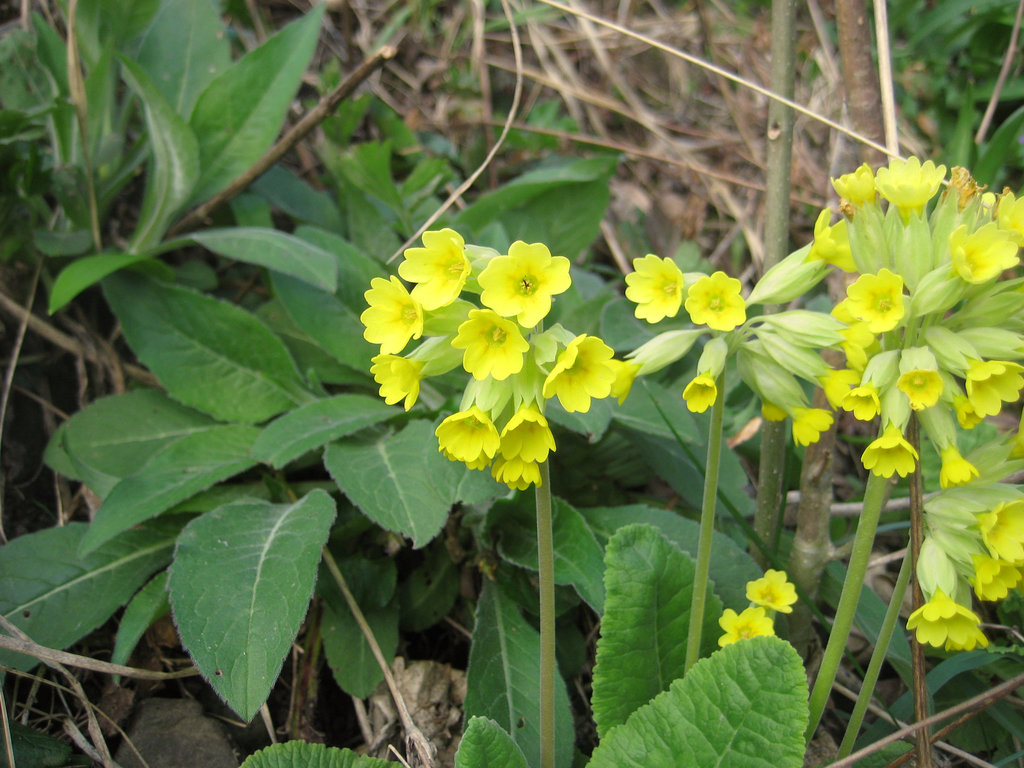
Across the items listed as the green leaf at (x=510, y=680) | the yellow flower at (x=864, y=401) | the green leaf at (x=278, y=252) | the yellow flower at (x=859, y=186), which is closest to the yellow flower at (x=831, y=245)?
the yellow flower at (x=859, y=186)

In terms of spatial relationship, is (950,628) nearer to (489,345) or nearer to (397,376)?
(489,345)

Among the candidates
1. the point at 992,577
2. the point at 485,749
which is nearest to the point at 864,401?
the point at 992,577

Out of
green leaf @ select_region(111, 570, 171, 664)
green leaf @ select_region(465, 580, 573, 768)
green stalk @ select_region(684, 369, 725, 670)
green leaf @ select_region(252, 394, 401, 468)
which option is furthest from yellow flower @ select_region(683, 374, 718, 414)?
green leaf @ select_region(111, 570, 171, 664)

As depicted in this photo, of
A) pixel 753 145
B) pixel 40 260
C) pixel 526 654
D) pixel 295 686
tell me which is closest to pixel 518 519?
pixel 526 654

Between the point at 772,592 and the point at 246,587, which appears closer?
the point at 772,592

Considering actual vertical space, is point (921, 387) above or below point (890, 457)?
above

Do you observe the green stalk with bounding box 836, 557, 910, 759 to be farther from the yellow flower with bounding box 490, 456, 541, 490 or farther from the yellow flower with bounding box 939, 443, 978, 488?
the yellow flower with bounding box 490, 456, 541, 490
